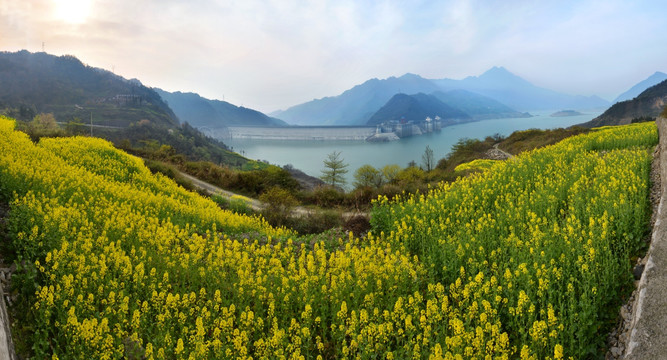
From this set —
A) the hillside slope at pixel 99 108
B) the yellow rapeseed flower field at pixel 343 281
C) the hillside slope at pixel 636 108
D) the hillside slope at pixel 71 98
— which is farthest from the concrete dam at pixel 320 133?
the yellow rapeseed flower field at pixel 343 281

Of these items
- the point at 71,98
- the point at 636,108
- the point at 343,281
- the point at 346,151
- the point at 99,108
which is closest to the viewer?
the point at 343,281

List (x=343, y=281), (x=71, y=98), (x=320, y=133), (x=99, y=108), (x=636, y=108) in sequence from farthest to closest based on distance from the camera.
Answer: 1. (x=71, y=98)
2. (x=320, y=133)
3. (x=99, y=108)
4. (x=636, y=108)
5. (x=343, y=281)

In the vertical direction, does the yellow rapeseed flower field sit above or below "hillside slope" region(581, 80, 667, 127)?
below

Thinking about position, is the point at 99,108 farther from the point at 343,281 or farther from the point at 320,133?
the point at 343,281

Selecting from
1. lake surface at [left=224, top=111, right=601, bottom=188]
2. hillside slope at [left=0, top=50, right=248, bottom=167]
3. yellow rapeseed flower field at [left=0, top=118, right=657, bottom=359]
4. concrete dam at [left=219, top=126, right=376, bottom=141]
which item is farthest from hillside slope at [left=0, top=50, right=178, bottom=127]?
yellow rapeseed flower field at [left=0, top=118, right=657, bottom=359]

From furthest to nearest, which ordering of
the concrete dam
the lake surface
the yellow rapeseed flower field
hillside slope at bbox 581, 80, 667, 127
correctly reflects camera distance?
the concrete dam
hillside slope at bbox 581, 80, 667, 127
the lake surface
the yellow rapeseed flower field

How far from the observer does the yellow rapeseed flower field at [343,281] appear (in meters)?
4.88

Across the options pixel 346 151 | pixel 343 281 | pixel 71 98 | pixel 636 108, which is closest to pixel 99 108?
pixel 71 98

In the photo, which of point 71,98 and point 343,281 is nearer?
point 343,281

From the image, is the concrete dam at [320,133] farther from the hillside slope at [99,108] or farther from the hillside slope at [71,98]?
the hillside slope at [71,98]

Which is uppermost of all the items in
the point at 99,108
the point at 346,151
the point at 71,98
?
the point at 71,98

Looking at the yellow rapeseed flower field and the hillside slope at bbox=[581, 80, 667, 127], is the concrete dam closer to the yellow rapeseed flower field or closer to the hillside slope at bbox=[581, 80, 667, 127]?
the hillside slope at bbox=[581, 80, 667, 127]

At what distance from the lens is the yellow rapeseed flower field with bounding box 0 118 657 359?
16.0 feet

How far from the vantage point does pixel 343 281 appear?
6273 mm
